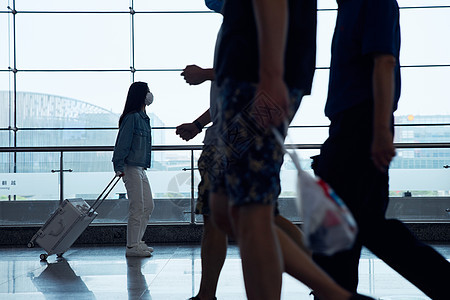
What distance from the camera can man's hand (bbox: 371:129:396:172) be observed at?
191 centimetres

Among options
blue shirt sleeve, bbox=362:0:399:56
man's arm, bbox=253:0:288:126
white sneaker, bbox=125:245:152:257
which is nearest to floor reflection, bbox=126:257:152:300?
white sneaker, bbox=125:245:152:257

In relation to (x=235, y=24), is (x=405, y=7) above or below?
above

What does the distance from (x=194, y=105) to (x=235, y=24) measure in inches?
378

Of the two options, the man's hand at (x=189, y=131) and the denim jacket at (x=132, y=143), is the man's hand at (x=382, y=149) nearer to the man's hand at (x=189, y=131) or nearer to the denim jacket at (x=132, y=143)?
the man's hand at (x=189, y=131)

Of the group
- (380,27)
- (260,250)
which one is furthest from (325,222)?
(380,27)

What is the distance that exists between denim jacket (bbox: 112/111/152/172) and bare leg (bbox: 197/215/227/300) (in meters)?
2.70

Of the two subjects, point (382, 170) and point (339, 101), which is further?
point (339, 101)

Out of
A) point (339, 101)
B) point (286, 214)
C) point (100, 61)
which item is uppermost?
point (100, 61)

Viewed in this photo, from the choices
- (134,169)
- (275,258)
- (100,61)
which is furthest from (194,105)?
(275,258)

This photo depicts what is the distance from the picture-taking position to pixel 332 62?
7.51 ft

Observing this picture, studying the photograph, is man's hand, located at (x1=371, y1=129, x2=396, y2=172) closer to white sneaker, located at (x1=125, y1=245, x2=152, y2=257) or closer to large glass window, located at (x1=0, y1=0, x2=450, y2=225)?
white sneaker, located at (x1=125, y1=245, x2=152, y2=257)

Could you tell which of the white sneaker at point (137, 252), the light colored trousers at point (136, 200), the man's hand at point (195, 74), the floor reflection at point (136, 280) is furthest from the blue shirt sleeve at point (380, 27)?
the light colored trousers at point (136, 200)

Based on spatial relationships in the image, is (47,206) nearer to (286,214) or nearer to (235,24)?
(286,214)

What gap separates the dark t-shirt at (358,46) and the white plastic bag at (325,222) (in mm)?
794
